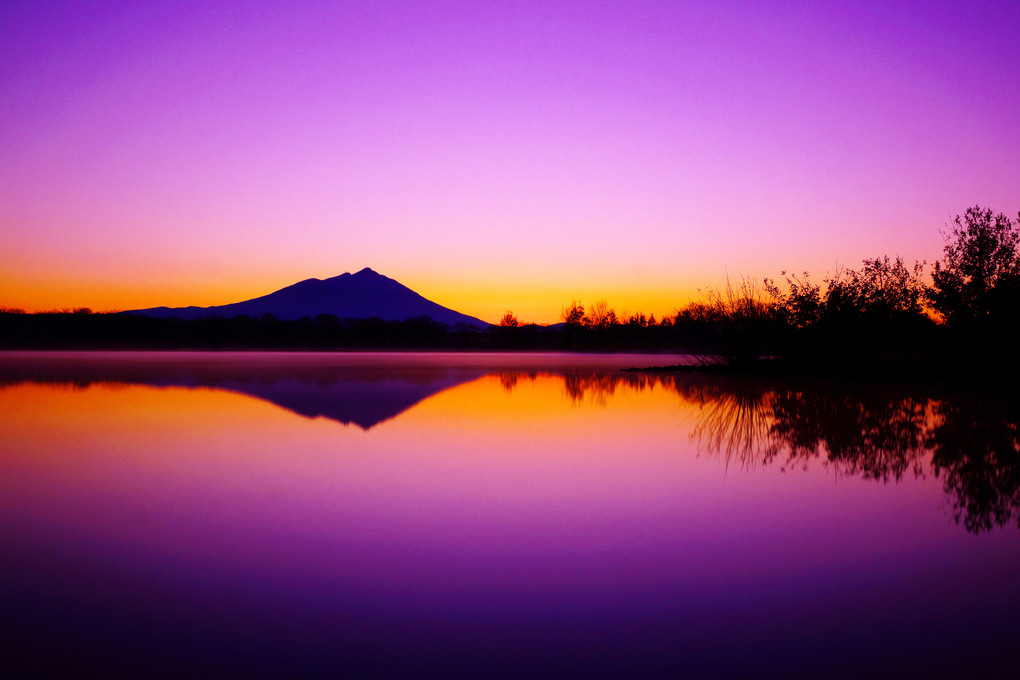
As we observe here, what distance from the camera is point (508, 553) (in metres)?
3.27

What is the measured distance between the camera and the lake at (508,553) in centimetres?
223

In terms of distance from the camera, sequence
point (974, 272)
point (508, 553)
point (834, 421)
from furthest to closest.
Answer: point (974, 272) < point (834, 421) < point (508, 553)

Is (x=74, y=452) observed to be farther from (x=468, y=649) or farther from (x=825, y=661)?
(x=825, y=661)

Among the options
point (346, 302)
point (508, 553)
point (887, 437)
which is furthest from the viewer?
point (346, 302)

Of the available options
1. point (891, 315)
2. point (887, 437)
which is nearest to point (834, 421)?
point (887, 437)

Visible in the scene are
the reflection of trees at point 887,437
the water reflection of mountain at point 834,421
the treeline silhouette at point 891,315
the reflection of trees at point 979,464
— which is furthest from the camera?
the treeline silhouette at point 891,315

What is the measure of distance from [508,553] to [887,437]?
5.79 meters

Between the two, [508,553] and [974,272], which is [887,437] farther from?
[974,272]

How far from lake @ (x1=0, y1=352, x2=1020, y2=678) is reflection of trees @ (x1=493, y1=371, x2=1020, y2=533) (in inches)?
2.1

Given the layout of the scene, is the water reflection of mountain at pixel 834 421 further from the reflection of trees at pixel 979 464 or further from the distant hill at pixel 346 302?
the distant hill at pixel 346 302

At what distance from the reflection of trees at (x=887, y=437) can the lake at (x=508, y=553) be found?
2.1 inches

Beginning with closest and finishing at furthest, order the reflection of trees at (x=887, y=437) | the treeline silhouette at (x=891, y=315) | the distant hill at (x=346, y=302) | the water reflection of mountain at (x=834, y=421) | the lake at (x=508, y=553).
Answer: the lake at (x=508, y=553) < the reflection of trees at (x=887, y=437) < the water reflection of mountain at (x=834, y=421) < the treeline silhouette at (x=891, y=315) < the distant hill at (x=346, y=302)

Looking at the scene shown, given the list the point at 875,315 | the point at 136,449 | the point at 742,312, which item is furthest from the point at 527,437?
the point at 875,315

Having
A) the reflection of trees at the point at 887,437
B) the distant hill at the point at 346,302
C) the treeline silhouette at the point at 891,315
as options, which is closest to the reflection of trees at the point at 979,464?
the reflection of trees at the point at 887,437
